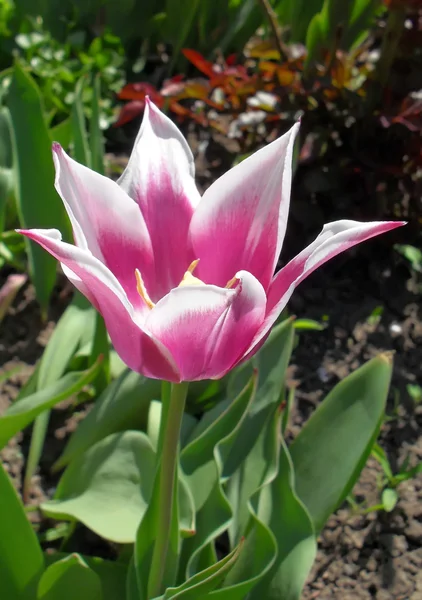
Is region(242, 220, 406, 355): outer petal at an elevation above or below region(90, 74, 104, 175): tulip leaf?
above

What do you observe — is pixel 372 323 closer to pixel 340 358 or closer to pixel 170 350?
pixel 340 358

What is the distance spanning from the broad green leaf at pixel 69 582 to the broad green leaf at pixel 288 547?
27cm

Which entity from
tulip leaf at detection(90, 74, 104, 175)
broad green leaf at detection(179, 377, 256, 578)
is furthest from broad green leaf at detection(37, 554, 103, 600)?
tulip leaf at detection(90, 74, 104, 175)

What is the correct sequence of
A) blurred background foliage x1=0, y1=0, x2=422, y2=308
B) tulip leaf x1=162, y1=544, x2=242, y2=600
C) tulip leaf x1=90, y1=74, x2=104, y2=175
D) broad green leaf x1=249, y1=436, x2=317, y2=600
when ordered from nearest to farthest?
tulip leaf x1=162, y1=544, x2=242, y2=600
broad green leaf x1=249, y1=436, x2=317, y2=600
tulip leaf x1=90, y1=74, x2=104, y2=175
blurred background foliage x1=0, y1=0, x2=422, y2=308

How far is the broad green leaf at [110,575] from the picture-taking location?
1.19m

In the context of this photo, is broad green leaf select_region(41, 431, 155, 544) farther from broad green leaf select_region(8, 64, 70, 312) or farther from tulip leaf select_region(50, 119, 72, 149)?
tulip leaf select_region(50, 119, 72, 149)

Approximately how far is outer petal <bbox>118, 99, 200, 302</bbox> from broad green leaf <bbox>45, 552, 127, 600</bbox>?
59 cm

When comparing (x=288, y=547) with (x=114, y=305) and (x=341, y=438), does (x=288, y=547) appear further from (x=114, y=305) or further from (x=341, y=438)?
(x=114, y=305)

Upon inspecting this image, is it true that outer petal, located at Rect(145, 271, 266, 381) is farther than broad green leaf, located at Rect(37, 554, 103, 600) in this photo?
No

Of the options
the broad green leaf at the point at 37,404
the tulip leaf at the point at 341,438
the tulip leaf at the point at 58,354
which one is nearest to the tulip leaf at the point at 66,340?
the tulip leaf at the point at 58,354

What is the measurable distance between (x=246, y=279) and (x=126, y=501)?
2.45 feet

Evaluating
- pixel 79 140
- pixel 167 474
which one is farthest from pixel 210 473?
pixel 79 140

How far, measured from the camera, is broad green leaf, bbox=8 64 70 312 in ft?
5.30

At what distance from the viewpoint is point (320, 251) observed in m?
0.65
